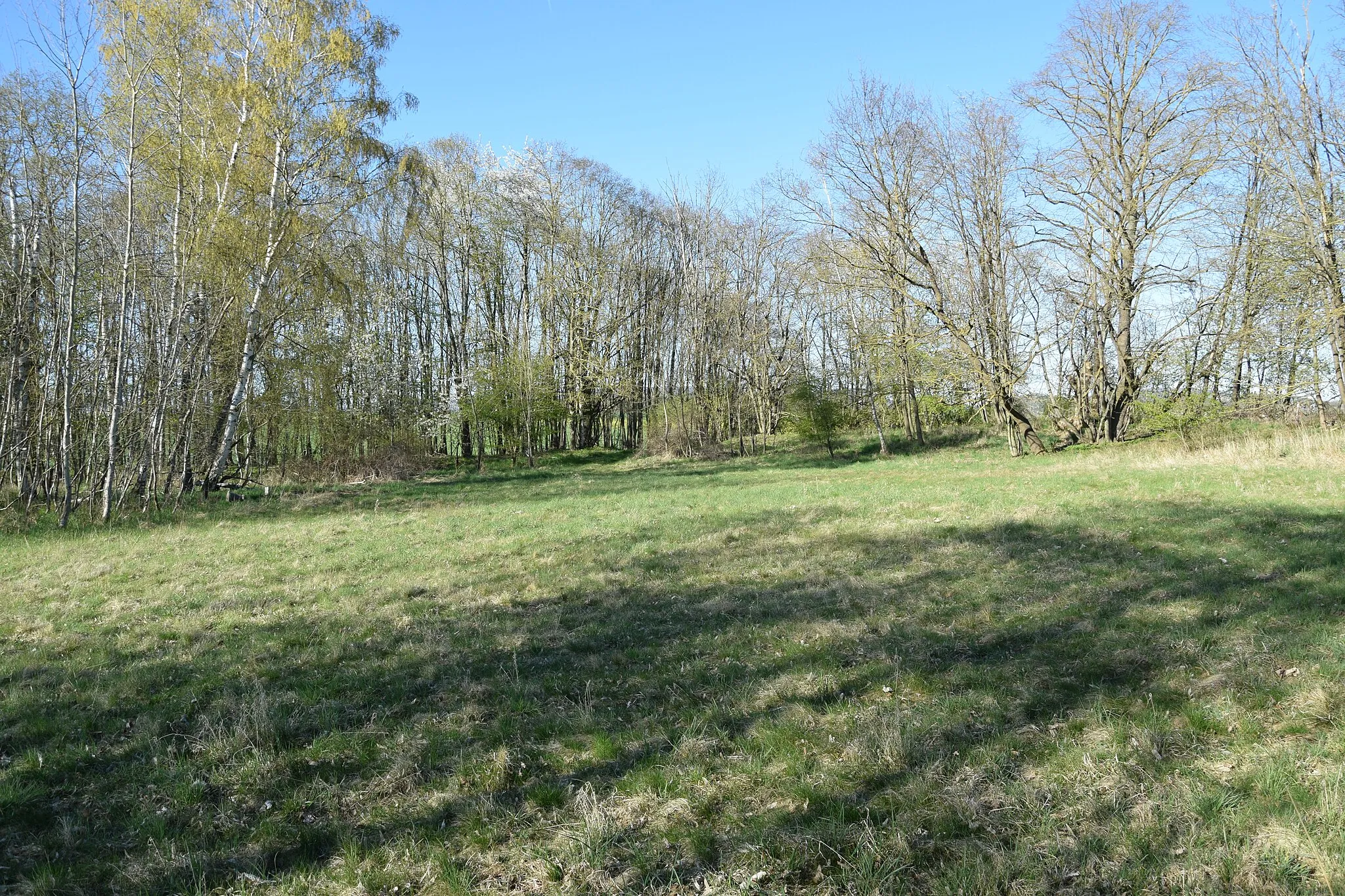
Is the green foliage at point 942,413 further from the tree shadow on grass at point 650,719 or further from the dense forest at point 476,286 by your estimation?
the tree shadow on grass at point 650,719

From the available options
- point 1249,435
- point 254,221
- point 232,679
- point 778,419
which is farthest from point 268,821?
point 778,419

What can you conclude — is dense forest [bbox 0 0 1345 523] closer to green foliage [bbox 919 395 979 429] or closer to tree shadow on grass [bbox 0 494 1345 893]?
green foliage [bbox 919 395 979 429]

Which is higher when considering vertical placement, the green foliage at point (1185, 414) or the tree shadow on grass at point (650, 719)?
the green foliage at point (1185, 414)

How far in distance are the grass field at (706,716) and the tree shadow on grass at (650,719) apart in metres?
0.03

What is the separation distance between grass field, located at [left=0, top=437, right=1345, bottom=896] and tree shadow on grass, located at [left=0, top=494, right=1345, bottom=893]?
3cm

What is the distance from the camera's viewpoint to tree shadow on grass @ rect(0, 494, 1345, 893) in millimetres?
3193

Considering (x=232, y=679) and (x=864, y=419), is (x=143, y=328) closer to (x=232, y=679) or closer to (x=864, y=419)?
(x=232, y=679)

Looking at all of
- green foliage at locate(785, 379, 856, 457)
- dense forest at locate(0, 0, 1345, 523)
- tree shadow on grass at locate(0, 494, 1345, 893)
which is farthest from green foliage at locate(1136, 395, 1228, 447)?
tree shadow on grass at locate(0, 494, 1345, 893)

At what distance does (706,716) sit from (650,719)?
0.37 meters

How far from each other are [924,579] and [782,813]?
4.90m

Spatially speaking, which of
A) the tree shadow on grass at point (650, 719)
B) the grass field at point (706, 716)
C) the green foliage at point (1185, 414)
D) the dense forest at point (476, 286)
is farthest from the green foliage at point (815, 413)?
the tree shadow on grass at point (650, 719)

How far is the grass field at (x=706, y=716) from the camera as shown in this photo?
9.98 ft

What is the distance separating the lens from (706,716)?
14.6 ft

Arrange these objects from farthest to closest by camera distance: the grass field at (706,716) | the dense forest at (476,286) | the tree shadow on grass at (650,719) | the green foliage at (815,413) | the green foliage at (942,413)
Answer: the green foliage at (815,413) < the green foliage at (942,413) < the dense forest at (476,286) < the tree shadow on grass at (650,719) < the grass field at (706,716)
